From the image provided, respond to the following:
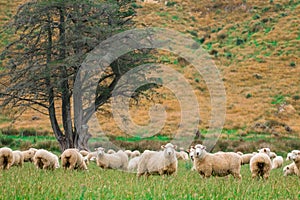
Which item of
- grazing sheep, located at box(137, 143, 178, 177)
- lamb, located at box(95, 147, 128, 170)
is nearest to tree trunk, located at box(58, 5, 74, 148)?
lamb, located at box(95, 147, 128, 170)

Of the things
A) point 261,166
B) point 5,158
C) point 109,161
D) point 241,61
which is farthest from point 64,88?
point 241,61

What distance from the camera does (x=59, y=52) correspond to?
77.6 ft

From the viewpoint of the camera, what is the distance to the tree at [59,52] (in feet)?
71.2

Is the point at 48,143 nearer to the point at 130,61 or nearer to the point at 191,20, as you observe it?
the point at 130,61

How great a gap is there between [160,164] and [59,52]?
1268 centimetres

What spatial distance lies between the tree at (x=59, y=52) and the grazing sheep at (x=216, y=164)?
9926 mm

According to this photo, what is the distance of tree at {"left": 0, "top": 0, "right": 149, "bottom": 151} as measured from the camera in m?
21.7

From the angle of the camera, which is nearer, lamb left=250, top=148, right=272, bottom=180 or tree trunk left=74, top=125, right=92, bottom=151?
lamb left=250, top=148, right=272, bottom=180

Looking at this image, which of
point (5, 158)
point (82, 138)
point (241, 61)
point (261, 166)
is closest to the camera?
point (261, 166)

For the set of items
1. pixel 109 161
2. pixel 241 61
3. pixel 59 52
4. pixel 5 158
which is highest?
pixel 241 61

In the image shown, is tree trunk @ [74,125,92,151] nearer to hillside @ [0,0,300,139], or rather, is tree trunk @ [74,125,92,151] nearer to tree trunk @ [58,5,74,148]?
tree trunk @ [58,5,74,148]

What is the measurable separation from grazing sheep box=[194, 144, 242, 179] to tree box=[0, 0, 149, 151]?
993 centimetres

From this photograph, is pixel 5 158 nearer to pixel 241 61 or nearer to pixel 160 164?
pixel 160 164

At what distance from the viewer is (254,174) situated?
1260cm
